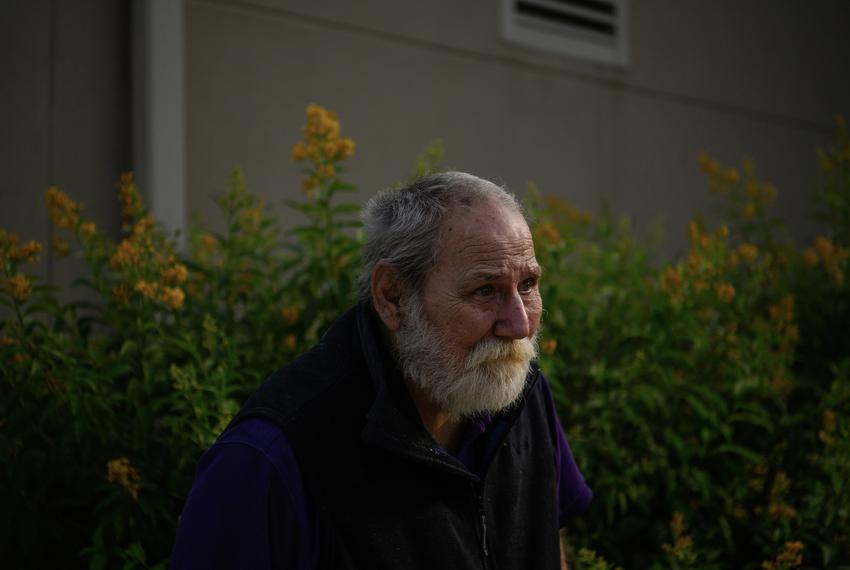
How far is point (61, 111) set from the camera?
4203 millimetres

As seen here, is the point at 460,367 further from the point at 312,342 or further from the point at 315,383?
the point at 312,342

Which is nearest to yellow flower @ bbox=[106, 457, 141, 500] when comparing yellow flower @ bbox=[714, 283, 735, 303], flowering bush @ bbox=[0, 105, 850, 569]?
flowering bush @ bbox=[0, 105, 850, 569]

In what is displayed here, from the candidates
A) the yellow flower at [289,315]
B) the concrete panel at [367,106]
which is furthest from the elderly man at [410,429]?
the concrete panel at [367,106]

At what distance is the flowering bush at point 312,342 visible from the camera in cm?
261

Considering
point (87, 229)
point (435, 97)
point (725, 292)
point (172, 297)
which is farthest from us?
point (435, 97)

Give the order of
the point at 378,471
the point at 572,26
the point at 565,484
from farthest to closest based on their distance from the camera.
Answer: the point at 572,26, the point at 565,484, the point at 378,471

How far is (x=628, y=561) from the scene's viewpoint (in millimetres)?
3244

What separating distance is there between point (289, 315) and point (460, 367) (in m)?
1.04

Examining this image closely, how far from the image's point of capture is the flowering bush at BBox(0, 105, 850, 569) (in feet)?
8.57

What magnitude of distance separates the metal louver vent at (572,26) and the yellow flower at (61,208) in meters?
3.36

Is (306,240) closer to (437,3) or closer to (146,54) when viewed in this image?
(146,54)

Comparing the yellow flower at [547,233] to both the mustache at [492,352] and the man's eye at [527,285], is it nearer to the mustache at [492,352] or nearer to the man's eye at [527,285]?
the man's eye at [527,285]

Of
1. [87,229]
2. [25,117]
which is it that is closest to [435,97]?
[25,117]

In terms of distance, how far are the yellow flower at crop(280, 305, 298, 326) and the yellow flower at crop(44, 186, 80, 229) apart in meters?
0.70
